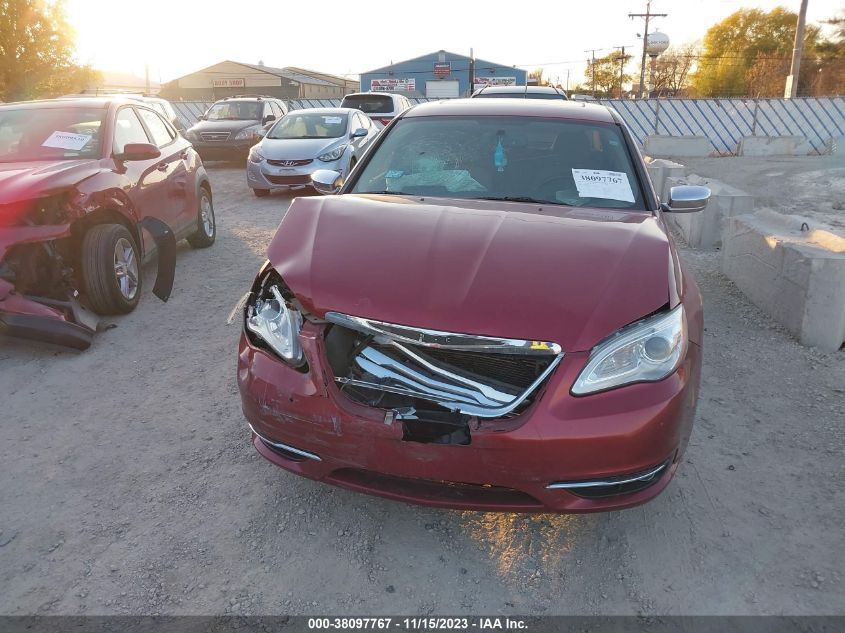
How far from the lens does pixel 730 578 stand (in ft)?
7.59

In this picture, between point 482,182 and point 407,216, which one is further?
point 482,182

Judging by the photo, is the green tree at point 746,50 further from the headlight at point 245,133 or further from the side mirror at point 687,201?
the side mirror at point 687,201

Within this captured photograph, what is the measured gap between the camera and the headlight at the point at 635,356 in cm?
211

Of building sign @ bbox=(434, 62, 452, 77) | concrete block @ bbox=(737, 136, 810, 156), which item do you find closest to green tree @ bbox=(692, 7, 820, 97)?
building sign @ bbox=(434, 62, 452, 77)

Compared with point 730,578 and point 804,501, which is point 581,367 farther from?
point 804,501

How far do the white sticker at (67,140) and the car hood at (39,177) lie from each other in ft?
0.87

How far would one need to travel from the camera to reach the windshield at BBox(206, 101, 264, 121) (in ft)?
52.0

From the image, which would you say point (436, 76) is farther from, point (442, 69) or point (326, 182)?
point (326, 182)

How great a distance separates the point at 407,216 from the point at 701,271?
4.64 metres

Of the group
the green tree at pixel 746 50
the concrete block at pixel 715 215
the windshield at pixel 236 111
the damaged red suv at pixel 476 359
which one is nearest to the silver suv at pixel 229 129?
the windshield at pixel 236 111

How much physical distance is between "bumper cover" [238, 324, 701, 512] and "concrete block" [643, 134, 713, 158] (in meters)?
19.5

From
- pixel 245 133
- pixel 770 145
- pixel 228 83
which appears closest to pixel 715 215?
pixel 245 133

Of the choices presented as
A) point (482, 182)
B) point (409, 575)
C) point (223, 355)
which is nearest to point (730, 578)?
point (409, 575)

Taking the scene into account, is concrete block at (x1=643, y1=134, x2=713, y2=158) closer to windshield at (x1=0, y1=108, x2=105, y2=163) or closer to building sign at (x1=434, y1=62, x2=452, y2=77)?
windshield at (x1=0, y1=108, x2=105, y2=163)
